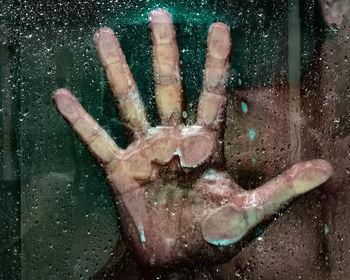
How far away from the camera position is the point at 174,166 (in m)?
0.92

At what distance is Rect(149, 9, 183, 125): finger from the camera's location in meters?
0.92

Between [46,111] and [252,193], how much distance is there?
18.8 inches

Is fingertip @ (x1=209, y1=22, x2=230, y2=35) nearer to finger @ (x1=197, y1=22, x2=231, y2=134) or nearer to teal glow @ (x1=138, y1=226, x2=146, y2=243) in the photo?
finger @ (x1=197, y1=22, x2=231, y2=134)

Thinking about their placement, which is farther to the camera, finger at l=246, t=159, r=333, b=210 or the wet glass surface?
the wet glass surface

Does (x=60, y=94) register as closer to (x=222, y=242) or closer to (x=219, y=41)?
(x=219, y=41)

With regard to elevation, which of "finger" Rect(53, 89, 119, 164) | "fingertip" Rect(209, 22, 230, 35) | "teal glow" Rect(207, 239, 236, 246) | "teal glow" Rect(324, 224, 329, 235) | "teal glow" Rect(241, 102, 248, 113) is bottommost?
"teal glow" Rect(324, 224, 329, 235)

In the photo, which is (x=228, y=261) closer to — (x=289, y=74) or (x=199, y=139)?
(x=199, y=139)

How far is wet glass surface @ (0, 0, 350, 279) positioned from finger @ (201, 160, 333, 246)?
96mm

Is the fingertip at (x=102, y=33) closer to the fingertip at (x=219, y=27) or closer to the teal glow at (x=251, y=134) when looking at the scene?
the fingertip at (x=219, y=27)

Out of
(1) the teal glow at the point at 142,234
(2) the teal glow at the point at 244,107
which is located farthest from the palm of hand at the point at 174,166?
(2) the teal glow at the point at 244,107

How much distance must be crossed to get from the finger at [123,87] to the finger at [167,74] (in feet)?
0.13

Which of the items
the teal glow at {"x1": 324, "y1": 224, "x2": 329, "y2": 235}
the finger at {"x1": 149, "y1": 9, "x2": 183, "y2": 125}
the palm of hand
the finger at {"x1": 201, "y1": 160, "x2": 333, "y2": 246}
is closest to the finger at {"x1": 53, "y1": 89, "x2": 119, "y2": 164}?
the palm of hand

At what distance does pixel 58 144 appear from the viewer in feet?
3.42

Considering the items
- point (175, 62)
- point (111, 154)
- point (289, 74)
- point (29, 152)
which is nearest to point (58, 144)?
point (29, 152)
